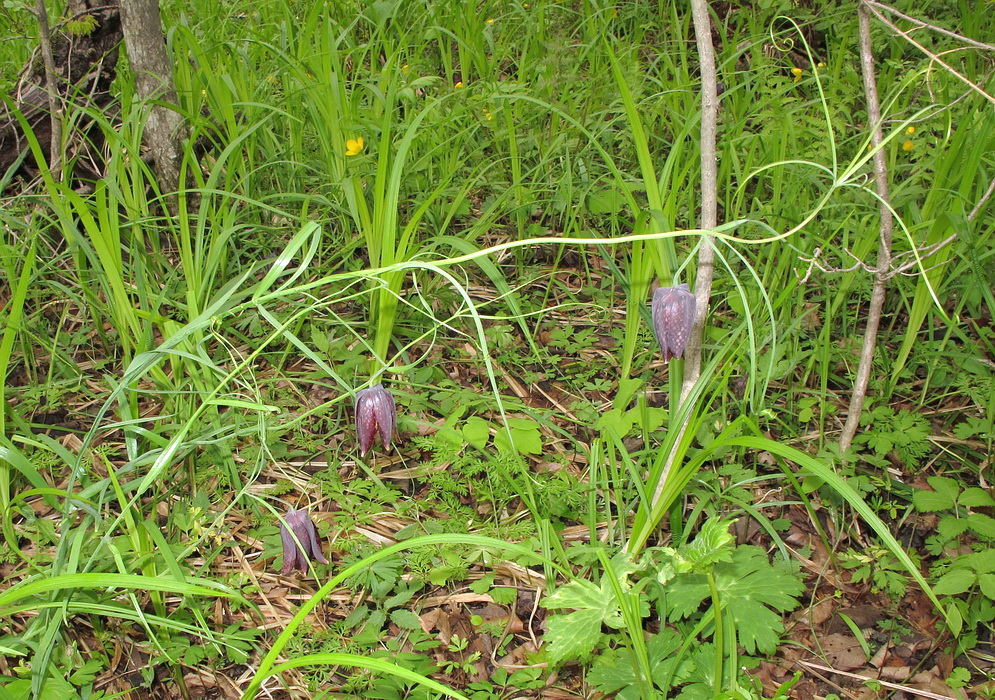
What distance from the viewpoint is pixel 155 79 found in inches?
86.2

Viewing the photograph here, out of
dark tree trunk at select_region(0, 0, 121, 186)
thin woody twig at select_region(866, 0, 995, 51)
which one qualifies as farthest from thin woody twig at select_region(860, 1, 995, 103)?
dark tree trunk at select_region(0, 0, 121, 186)

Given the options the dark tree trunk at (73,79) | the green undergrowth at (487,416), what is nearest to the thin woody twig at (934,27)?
the green undergrowth at (487,416)

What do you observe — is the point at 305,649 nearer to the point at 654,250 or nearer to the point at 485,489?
the point at 485,489

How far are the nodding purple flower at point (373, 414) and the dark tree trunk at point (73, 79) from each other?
1.45 metres

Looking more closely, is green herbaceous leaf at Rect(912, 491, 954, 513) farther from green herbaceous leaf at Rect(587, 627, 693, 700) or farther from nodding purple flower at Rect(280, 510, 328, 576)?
nodding purple flower at Rect(280, 510, 328, 576)

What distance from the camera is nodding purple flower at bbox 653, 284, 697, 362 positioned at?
1.25m

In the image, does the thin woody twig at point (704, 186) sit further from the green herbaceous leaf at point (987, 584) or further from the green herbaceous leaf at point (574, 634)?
the green herbaceous leaf at point (987, 584)

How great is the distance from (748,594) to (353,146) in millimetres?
1520

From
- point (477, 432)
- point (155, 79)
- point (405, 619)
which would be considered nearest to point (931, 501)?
point (477, 432)

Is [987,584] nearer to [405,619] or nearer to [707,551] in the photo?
[707,551]

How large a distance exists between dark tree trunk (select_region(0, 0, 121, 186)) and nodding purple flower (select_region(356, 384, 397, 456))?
1.45 metres

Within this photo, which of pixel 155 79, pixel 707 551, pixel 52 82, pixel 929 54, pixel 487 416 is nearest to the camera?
pixel 707 551

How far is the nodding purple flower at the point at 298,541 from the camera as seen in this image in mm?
1312

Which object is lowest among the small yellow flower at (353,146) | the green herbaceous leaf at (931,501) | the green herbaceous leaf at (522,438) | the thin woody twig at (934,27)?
the green herbaceous leaf at (931,501)
